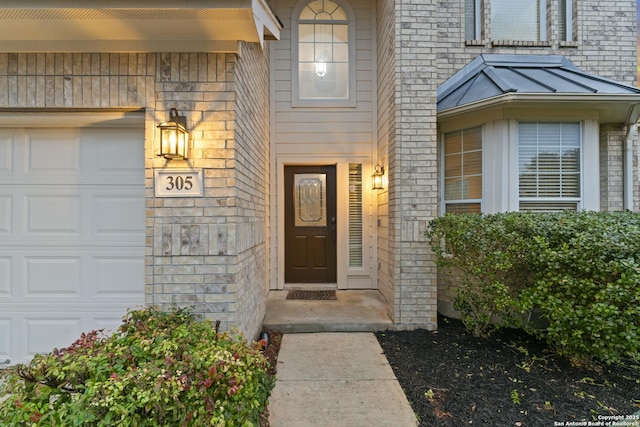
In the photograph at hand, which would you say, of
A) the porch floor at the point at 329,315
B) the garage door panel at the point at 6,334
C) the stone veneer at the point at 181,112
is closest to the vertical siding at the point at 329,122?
the porch floor at the point at 329,315

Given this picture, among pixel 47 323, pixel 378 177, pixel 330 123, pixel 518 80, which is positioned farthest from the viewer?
pixel 330 123

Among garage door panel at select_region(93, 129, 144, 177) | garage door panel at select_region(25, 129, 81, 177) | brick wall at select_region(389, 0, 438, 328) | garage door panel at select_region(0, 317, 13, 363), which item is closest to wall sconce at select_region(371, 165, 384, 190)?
brick wall at select_region(389, 0, 438, 328)

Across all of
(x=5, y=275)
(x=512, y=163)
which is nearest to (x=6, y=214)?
(x=5, y=275)

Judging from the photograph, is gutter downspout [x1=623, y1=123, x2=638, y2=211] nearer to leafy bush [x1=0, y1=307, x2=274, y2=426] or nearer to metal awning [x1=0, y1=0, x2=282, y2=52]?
metal awning [x1=0, y1=0, x2=282, y2=52]

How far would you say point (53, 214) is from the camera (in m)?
2.79

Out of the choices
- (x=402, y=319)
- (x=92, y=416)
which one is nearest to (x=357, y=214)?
(x=402, y=319)

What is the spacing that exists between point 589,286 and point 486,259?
0.82 metres

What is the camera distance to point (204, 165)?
8.33ft

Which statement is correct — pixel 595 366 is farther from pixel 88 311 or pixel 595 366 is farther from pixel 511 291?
pixel 88 311

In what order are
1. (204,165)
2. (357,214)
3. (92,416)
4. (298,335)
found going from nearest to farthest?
A: 1. (92,416)
2. (204,165)
3. (298,335)
4. (357,214)

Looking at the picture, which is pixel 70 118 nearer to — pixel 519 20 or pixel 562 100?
pixel 562 100

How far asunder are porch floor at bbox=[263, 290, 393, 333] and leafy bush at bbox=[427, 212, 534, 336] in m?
1.00

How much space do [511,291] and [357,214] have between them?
2.50 meters

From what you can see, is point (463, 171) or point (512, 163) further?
point (463, 171)
